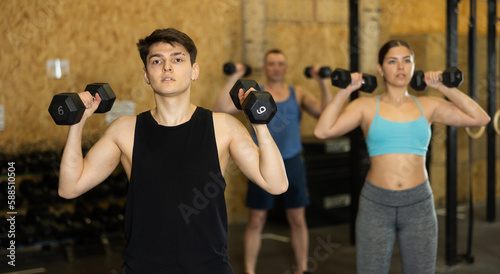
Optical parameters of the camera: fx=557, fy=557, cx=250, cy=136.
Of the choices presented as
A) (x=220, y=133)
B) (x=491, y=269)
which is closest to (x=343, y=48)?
(x=491, y=269)

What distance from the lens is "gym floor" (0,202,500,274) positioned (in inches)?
137

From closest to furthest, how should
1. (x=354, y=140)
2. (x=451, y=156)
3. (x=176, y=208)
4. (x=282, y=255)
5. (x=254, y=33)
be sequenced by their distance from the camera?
(x=176, y=208) < (x=451, y=156) < (x=282, y=255) < (x=354, y=140) < (x=254, y=33)

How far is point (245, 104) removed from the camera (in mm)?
1505

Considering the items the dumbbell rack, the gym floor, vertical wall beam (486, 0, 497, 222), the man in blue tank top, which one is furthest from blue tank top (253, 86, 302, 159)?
vertical wall beam (486, 0, 497, 222)

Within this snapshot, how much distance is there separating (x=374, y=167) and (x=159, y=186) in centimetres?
120

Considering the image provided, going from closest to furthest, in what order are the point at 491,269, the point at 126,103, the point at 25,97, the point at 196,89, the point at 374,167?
the point at 374,167
the point at 491,269
the point at 25,97
the point at 126,103
the point at 196,89

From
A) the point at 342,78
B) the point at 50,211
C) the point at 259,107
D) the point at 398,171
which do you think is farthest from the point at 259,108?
the point at 50,211

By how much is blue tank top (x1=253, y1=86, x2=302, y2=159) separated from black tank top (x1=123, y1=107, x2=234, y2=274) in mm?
1719

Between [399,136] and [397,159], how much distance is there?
10 centimetres

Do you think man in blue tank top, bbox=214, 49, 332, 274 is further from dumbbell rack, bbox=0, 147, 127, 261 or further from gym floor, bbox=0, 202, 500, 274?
dumbbell rack, bbox=0, 147, 127, 261

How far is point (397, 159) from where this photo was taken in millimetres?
2336

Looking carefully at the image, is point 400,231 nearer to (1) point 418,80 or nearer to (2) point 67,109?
(1) point 418,80

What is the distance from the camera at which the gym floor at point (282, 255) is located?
3.47 meters

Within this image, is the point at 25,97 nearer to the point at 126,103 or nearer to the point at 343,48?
the point at 126,103
